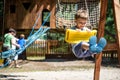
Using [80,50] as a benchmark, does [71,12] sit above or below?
above

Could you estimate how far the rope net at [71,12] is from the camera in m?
15.0

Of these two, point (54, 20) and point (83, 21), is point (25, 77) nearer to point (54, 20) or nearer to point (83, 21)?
point (54, 20)

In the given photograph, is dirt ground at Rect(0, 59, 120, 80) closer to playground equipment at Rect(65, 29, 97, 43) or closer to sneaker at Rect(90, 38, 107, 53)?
playground equipment at Rect(65, 29, 97, 43)

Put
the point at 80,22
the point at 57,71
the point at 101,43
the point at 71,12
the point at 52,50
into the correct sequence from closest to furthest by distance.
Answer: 1. the point at 101,43
2. the point at 80,22
3. the point at 57,71
4. the point at 71,12
5. the point at 52,50

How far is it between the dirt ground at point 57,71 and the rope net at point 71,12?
1661 millimetres

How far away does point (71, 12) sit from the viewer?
15320mm

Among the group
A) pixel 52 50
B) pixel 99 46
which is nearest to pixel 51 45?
pixel 52 50

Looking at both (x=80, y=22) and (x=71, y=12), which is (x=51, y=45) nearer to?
(x=71, y=12)

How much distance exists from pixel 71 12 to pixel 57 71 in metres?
2.24

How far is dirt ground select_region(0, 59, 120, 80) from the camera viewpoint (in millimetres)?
13281

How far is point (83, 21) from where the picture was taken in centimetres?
744

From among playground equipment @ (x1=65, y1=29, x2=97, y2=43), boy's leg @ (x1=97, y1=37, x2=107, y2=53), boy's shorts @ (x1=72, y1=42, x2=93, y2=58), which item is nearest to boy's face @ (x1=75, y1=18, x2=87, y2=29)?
playground equipment @ (x1=65, y1=29, x2=97, y2=43)

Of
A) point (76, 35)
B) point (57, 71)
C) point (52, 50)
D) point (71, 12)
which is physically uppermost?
point (71, 12)

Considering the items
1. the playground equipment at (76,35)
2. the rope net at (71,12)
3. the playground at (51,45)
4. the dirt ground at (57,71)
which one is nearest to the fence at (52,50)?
the playground at (51,45)
